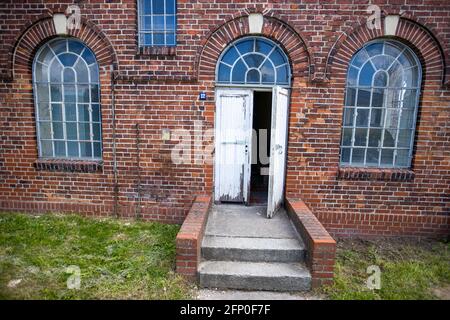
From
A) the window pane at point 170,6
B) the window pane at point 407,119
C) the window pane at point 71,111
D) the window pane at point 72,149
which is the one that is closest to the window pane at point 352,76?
the window pane at point 407,119

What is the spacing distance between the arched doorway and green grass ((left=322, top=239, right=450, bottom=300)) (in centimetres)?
150

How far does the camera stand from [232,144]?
213 inches

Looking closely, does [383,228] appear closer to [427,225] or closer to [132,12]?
[427,225]

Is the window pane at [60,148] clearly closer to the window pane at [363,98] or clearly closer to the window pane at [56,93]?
the window pane at [56,93]

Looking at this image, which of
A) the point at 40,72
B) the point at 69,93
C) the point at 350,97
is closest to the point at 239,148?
the point at 350,97

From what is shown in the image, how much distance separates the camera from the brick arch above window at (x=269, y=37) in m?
4.92

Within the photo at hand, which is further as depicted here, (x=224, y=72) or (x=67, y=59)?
(x=67, y=59)

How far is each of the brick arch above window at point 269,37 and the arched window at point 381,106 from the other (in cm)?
89

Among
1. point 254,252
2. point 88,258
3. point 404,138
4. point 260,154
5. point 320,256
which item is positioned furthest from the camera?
point 260,154

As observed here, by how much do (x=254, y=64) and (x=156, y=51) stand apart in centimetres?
177

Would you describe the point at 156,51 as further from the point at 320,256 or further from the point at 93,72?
the point at 320,256

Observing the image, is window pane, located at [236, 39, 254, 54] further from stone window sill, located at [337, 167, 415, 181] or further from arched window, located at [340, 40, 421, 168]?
stone window sill, located at [337, 167, 415, 181]

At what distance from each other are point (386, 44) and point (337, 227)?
3409 millimetres

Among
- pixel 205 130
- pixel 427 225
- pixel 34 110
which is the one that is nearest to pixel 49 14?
pixel 34 110
